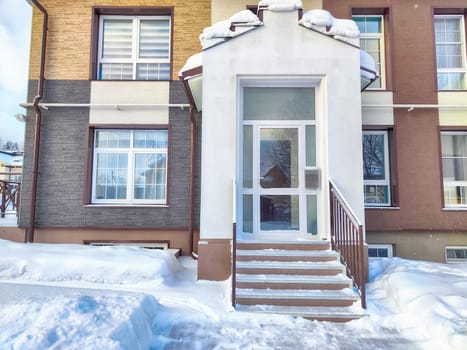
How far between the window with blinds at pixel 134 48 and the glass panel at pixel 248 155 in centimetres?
303

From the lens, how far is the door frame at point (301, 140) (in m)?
5.06

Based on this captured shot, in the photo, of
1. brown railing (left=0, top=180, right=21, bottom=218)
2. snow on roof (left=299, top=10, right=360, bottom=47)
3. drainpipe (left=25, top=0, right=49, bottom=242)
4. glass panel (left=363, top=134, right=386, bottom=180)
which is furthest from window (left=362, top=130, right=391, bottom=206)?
brown railing (left=0, top=180, right=21, bottom=218)

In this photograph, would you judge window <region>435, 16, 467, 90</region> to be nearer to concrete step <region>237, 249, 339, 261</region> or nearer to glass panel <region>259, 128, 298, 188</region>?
glass panel <region>259, 128, 298, 188</region>

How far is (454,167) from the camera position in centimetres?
705

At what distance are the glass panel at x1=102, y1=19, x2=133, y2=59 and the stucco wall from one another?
3254mm

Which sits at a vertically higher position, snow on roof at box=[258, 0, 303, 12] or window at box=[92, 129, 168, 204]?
snow on roof at box=[258, 0, 303, 12]

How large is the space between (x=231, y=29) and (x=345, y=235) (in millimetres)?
3622

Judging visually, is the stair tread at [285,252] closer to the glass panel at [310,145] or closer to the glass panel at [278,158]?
the glass panel at [278,158]

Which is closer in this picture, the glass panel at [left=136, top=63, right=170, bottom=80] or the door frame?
the door frame

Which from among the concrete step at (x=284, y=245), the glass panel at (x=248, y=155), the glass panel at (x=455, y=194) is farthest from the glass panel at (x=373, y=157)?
the glass panel at (x=248, y=155)

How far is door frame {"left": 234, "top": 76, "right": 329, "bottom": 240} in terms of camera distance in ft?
16.6

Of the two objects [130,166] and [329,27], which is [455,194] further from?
[130,166]

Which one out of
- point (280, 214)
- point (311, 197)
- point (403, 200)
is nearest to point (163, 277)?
point (280, 214)

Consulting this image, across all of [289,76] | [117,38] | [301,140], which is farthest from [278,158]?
[117,38]
